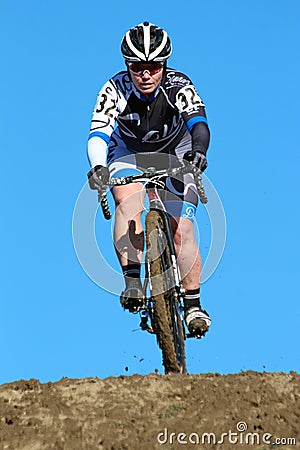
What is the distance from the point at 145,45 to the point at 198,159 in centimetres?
164

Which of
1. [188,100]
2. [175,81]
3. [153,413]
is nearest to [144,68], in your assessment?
[175,81]

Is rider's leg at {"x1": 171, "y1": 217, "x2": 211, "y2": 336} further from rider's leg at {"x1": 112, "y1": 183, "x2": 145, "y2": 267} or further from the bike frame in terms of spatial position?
rider's leg at {"x1": 112, "y1": 183, "x2": 145, "y2": 267}

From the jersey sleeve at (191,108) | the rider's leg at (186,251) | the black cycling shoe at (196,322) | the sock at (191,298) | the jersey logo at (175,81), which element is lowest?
the black cycling shoe at (196,322)

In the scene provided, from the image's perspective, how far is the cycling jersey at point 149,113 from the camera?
10.5 m

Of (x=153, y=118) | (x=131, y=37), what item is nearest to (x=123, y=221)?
(x=153, y=118)

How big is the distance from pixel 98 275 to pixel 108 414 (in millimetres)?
2670

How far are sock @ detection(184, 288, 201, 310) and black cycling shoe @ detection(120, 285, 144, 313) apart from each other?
575mm

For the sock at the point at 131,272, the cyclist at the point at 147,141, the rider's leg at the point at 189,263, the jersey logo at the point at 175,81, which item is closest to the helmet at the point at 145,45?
the cyclist at the point at 147,141

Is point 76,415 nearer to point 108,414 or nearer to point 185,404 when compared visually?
point 108,414

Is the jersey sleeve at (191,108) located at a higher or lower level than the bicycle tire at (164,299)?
higher

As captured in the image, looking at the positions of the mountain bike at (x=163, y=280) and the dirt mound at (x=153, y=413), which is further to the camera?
the mountain bike at (x=163, y=280)

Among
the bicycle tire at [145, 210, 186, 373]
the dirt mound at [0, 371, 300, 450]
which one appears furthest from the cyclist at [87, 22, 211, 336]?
the dirt mound at [0, 371, 300, 450]

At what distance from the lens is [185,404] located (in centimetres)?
741

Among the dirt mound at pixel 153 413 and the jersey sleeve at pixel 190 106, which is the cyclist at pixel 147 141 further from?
the dirt mound at pixel 153 413
